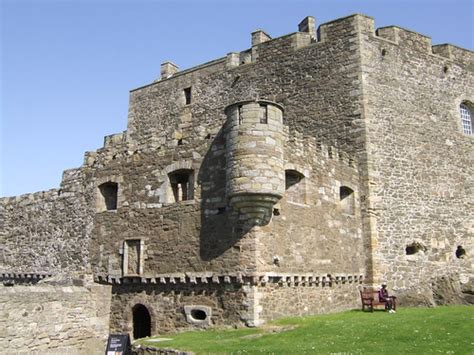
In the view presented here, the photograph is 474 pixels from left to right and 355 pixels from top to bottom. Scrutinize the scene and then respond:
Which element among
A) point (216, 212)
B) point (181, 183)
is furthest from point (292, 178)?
point (181, 183)

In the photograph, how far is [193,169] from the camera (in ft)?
50.8

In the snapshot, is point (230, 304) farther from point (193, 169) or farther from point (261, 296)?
point (193, 169)

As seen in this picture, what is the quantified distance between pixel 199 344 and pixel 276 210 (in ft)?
14.7

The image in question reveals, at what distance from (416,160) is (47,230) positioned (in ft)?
49.3

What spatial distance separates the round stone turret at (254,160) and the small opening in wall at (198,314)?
9.49ft

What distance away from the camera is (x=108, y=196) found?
18656 millimetres

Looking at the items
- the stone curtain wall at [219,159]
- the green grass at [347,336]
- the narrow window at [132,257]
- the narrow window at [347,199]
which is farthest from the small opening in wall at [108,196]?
the narrow window at [347,199]

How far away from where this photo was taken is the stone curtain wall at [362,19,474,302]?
18766 mm

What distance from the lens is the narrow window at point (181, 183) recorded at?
15.8 metres

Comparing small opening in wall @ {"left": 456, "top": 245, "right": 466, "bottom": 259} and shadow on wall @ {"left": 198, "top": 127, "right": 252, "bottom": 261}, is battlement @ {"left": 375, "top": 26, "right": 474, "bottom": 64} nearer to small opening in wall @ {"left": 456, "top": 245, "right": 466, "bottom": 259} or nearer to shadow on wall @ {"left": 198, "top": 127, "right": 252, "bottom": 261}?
small opening in wall @ {"left": 456, "top": 245, "right": 466, "bottom": 259}

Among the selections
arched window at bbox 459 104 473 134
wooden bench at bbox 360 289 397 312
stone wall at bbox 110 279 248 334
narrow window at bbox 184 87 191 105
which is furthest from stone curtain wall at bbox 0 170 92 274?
arched window at bbox 459 104 473 134

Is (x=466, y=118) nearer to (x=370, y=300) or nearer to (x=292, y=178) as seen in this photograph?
(x=370, y=300)

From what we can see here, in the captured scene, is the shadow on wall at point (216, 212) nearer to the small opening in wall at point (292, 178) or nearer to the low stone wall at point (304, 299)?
the low stone wall at point (304, 299)

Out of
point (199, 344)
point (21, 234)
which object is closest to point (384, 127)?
point (199, 344)
